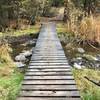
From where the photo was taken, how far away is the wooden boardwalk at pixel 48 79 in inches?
165

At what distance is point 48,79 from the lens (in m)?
5.00

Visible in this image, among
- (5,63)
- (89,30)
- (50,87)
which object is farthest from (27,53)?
(50,87)

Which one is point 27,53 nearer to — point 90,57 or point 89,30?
point 90,57

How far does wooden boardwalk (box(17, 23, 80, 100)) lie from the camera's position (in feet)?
13.8

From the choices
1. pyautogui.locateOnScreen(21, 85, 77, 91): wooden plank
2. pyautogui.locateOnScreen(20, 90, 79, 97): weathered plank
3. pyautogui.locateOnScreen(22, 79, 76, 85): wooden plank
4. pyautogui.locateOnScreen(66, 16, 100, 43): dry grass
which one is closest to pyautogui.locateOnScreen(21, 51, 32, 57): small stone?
pyautogui.locateOnScreen(66, 16, 100, 43): dry grass

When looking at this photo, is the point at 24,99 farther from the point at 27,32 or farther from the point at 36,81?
the point at 27,32

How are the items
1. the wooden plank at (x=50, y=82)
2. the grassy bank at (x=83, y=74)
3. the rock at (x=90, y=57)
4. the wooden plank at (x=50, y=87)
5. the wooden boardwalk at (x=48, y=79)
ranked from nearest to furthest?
the wooden boardwalk at (x=48, y=79) → the wooden plank at (x=50, y=87) → the wooden plank at (x=50, y=82) → the grassy bank at (x=83, y=74) → the rock at (x=90, y=57)

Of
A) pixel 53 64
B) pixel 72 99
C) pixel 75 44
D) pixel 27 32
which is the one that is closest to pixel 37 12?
pixel 27 32

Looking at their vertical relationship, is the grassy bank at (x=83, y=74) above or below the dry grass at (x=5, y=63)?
below

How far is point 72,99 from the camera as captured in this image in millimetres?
4035

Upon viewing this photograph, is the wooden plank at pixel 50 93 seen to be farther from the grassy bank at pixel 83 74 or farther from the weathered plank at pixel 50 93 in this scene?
the grassy bank at pixel 83 74

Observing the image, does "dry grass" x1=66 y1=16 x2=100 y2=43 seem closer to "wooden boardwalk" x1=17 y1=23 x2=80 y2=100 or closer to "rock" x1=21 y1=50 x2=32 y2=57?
"rock" x1=21 y1=50 x2=32 y2=57

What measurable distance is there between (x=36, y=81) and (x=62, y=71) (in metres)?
0.83

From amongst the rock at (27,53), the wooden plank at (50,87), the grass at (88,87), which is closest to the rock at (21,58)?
the rock at (27,53)
